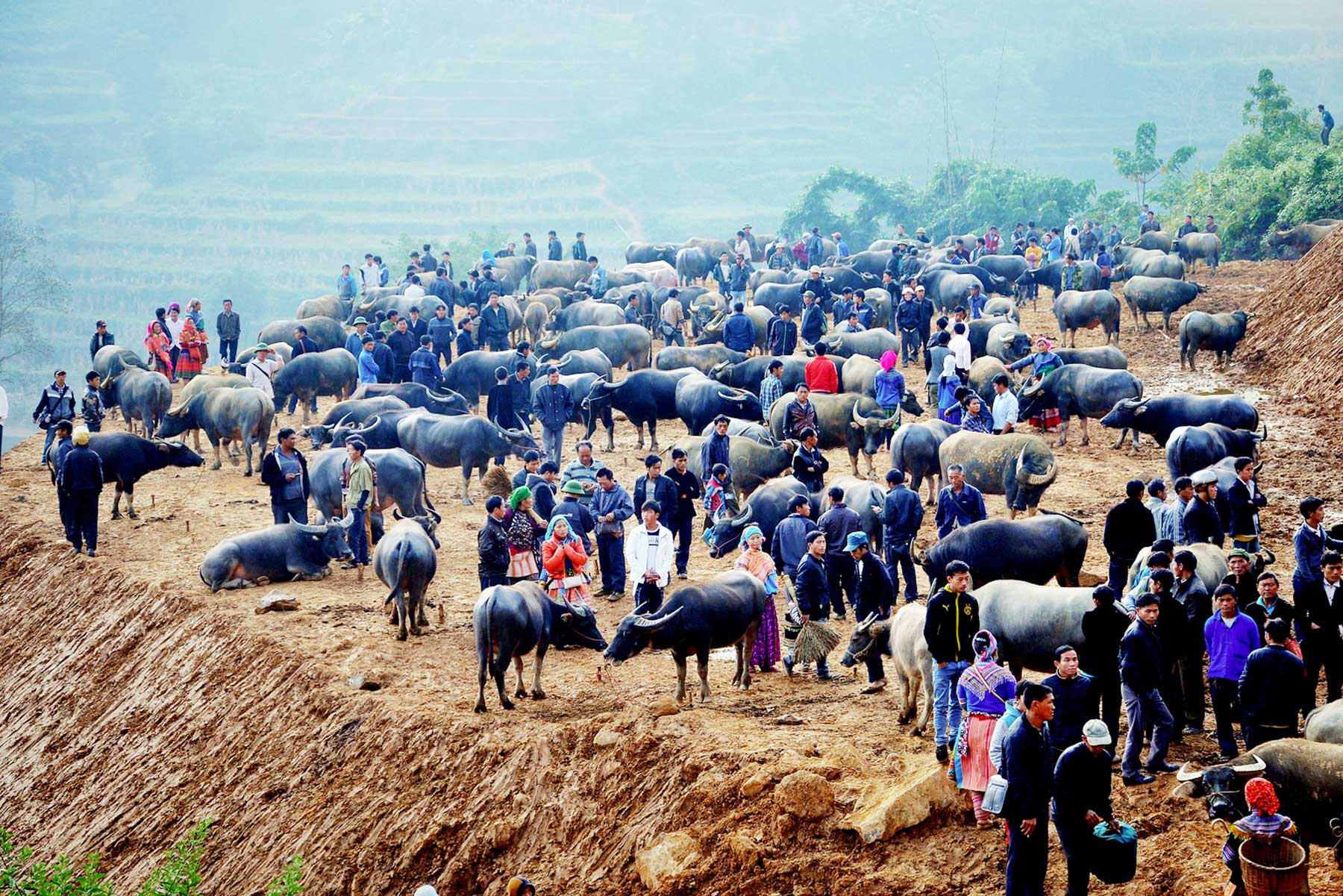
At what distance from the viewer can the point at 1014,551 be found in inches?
527

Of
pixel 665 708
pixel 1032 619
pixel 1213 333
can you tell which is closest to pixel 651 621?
pixel 665 708

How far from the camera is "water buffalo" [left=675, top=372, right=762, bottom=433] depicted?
2245 centimetres

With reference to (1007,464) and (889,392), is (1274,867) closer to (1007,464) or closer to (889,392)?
(1007,464)

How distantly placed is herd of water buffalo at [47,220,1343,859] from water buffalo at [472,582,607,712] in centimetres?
2

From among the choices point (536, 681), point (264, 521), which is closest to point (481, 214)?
point (264, 521)

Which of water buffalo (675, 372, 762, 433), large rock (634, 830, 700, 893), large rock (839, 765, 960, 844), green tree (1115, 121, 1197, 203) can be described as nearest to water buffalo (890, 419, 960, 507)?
water buffalo (675, 372, 762, 433)

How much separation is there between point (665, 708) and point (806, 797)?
2.10 metres

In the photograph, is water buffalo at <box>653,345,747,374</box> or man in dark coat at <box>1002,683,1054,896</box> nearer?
man in dark coat at <box>1002,683,1054,896</box>

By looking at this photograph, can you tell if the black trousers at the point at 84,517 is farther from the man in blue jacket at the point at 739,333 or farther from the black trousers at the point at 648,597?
the man in blue jacket at the point at 739,333

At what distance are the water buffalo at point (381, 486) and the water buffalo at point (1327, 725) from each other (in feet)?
36.6

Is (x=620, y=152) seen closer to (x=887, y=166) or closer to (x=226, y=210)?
(x=887, y=166)

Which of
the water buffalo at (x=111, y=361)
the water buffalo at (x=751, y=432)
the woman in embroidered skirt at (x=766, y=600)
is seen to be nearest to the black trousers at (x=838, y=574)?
the woman in embroidered skirt at (x=766, y=600)

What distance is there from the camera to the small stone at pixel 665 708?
11.9 metres

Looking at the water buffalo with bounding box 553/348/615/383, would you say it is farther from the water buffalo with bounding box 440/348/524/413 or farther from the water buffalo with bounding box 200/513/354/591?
the water buffalo with bounding box 200/513/354/591
